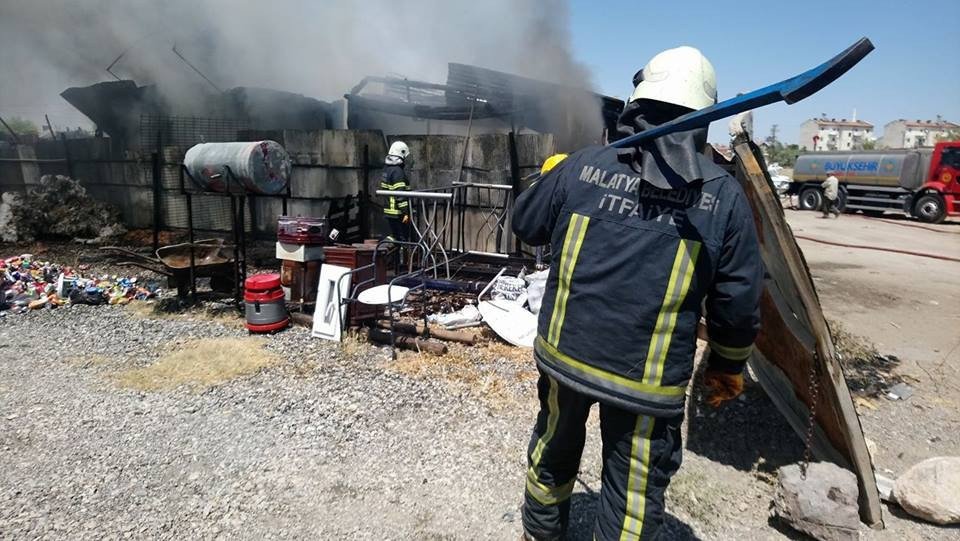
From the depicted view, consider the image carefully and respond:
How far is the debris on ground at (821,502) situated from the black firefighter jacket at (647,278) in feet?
3.33

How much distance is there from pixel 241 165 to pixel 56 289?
8.14ft

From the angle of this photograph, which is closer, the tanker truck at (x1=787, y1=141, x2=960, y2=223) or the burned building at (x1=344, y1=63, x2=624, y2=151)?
the burned building at (x1=344, y1=63, x2=624, y2=151)

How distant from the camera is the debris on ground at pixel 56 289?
5.58 metres

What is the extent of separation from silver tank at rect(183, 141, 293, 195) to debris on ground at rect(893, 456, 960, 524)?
574 centimetres

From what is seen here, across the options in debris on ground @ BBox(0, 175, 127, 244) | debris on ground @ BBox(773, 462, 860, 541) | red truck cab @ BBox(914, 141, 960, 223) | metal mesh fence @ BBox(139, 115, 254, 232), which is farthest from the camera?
red truck cab @ BBox(914, 141, 960, 223)

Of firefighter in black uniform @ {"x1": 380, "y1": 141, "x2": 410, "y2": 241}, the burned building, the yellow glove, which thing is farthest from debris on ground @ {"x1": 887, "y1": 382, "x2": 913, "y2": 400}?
the burned building

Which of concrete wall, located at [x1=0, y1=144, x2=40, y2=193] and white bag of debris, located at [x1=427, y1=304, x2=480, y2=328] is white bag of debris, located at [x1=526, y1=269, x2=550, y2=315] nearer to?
white bag of debris, located at [x1=427, y1=304, x2=480, y2=328]

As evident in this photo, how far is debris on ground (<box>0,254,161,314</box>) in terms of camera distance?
5578 mm

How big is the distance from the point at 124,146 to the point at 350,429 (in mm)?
10141

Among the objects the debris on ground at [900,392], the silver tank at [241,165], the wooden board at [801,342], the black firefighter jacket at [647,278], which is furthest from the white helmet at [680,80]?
the silver tank at [241,165]

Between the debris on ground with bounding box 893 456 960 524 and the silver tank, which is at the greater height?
the silver tank

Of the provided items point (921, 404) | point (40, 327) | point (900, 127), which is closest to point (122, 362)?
→ point (40, 327)

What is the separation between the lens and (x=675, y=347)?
63.8 inches

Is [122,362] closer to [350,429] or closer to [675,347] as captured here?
[350,429]
